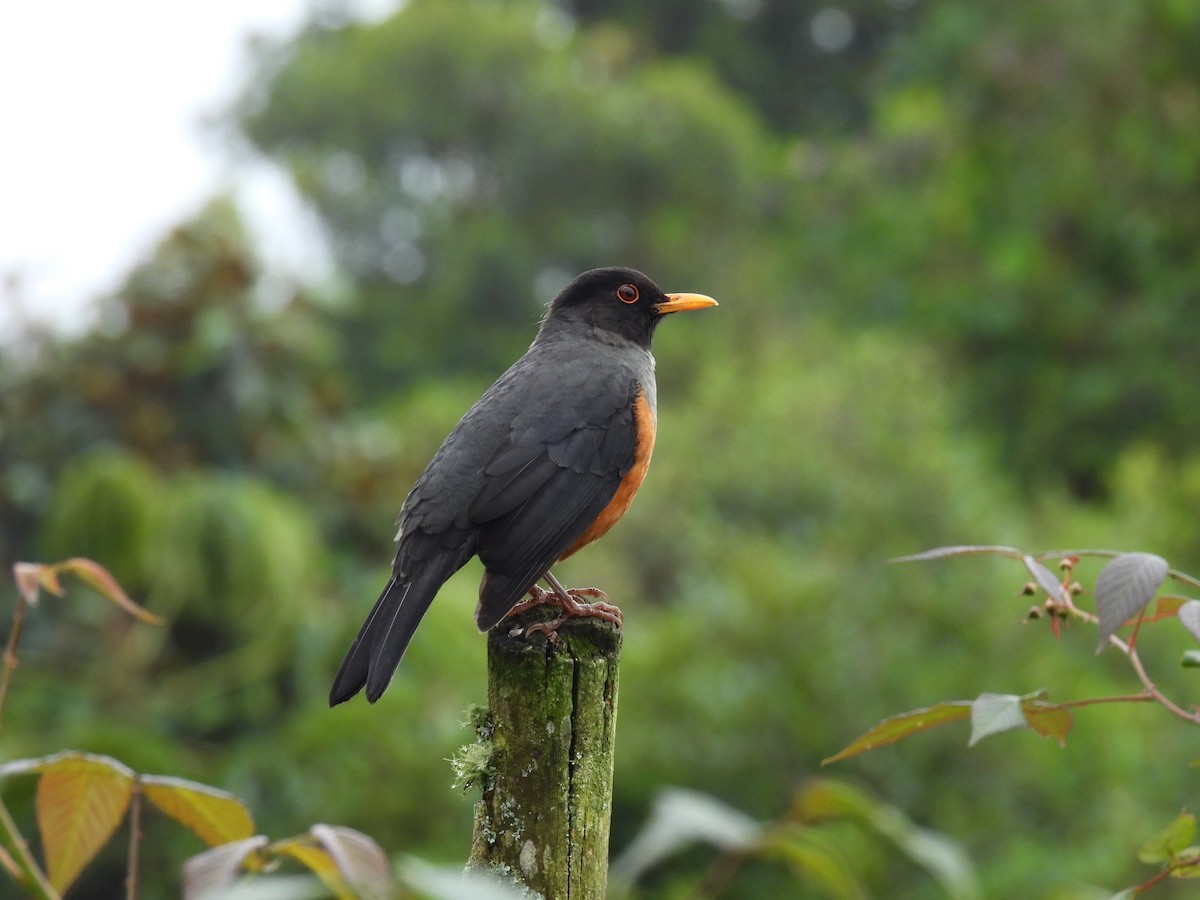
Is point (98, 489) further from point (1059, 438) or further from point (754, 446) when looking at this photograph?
point (1059, 438)

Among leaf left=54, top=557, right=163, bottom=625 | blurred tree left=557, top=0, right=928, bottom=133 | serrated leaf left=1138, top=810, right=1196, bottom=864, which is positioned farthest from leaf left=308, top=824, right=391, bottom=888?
blurred tree left=557, top=0, right=928, bottom=133

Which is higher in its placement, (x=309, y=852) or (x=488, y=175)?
(x=488, y=175)

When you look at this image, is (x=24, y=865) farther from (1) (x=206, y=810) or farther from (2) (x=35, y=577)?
(2) (x=35, y=577)

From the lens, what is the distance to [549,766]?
2510 millimetres

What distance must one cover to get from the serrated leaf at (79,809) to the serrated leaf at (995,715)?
3.45ft

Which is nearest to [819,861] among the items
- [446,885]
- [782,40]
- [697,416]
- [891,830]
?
[891,830]

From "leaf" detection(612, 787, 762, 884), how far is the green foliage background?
2.94 feet

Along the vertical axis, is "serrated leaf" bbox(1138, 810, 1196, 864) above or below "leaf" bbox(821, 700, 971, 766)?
below

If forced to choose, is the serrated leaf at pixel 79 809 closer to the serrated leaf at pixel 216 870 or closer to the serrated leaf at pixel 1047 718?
the serrated leaf at pixel 216 870

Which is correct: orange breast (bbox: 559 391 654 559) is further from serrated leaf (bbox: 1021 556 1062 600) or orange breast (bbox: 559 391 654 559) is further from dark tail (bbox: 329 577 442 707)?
serrated leaf (bbox: 1021 556 1062 600)

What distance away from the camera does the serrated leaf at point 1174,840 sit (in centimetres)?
181

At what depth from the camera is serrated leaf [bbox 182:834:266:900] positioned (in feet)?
4.66

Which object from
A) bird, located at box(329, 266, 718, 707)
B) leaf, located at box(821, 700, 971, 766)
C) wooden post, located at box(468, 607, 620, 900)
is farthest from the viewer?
bird, located at box(329, 266, 718, 707)

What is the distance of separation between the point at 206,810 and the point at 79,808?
15 cm
